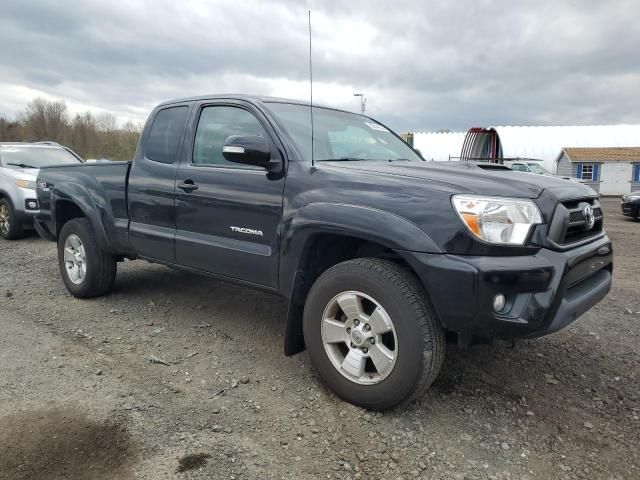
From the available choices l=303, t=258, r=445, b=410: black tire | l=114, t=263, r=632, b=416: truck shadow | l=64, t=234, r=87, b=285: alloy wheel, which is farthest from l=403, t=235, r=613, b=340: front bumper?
l=64, t=234, r=87, b=285: alloy wheel

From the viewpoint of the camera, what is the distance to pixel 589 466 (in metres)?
2.42

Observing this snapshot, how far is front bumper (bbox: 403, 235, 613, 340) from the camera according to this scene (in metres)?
2.40

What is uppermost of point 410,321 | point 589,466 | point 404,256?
point 404,256

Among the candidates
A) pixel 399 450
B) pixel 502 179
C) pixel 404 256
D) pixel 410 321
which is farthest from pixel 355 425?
pixel 502 179

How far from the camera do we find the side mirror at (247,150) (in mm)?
3086

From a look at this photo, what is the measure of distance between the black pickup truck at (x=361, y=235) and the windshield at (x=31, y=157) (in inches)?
236

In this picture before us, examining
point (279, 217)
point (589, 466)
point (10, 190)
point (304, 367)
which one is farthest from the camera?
point (10, 190)

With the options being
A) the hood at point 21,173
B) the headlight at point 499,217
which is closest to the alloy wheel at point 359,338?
the headlight at point 499,217

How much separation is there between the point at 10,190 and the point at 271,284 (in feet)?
23.4

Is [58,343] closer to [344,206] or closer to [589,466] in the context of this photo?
[344,206]

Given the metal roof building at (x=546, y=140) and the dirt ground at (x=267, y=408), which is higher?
the metal roof building at (x=546, y=140)

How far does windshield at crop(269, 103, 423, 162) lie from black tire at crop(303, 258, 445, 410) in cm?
93

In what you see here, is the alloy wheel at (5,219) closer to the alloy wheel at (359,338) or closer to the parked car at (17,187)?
the parked car at (17,187)

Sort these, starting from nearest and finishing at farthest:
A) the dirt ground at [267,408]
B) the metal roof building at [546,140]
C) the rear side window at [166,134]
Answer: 1. the dirt ground at [267,408]
2. the rear side window at [166,134]
3. the metal roof building at [546,140]
